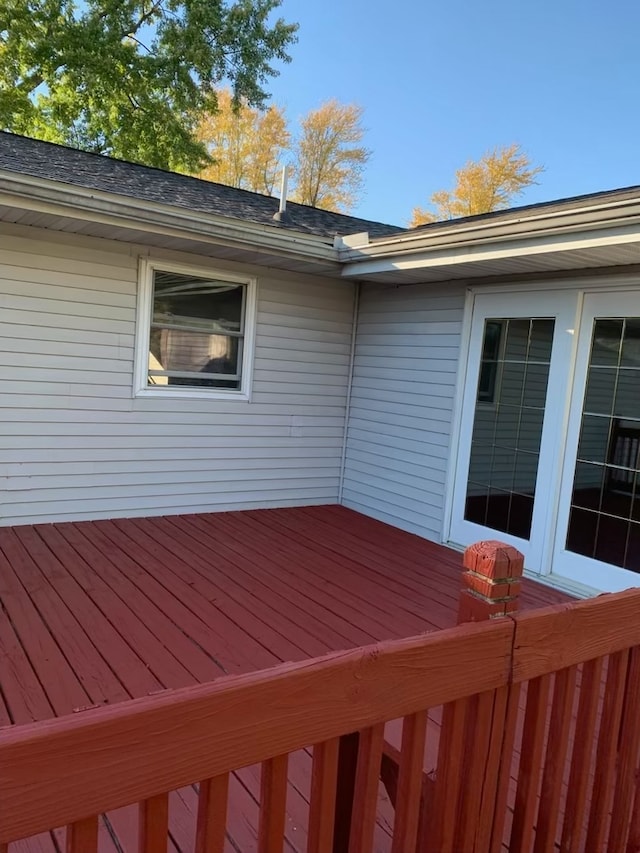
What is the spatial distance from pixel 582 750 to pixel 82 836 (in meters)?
1.12

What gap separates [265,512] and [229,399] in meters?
1.14

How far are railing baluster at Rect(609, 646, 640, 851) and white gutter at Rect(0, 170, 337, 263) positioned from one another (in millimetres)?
3890

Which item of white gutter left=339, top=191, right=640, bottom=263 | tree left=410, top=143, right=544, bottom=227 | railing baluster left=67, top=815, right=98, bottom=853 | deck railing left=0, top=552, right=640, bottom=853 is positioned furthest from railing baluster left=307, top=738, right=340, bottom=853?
tree left=410, top=143, right=544, bottom=227

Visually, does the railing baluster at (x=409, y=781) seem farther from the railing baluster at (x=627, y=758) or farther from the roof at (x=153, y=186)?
the roof at (x=153, y=186)

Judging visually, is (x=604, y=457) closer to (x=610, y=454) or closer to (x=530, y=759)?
(x=610, y=454)

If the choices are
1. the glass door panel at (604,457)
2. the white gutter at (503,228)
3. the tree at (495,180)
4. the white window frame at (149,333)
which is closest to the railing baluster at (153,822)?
the white gutter at (503,228)

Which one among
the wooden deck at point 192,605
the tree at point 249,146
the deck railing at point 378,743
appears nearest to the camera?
the deck railing at point 378,743

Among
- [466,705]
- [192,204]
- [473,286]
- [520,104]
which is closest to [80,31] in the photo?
[192,204]

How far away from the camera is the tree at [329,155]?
18.5 metres

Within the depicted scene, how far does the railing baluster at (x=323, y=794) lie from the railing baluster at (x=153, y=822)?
Result: 25cm

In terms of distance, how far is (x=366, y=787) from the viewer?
102 cm

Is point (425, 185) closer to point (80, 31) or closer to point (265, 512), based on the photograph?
point (80, 31)

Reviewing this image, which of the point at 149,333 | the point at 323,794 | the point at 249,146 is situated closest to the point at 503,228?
the point at 149,333

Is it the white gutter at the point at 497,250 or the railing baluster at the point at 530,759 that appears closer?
the railing baluster at the point at 530,759
